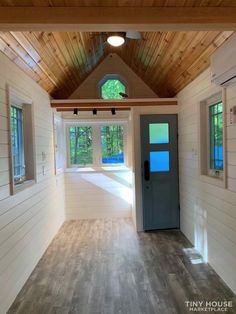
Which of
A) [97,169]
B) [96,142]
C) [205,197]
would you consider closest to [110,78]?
[96,142]

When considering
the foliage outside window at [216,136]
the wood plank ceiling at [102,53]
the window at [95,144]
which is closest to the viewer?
the wood plank ceiling at [102,53]

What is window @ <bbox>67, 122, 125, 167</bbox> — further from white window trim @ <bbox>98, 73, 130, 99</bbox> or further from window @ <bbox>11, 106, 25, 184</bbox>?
window @ <bbox>11, 106, 25, 184</bbox>

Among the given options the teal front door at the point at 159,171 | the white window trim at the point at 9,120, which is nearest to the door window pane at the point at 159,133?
the teal front door at the point at 159,171

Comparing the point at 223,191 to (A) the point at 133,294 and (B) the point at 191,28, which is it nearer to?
(A) the point at 133,294

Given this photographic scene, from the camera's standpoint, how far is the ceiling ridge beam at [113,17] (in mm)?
1949

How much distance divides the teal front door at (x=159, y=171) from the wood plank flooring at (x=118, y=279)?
45cm

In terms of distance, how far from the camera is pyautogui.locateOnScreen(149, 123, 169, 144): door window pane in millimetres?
4707

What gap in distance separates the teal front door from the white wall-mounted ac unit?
2.10m

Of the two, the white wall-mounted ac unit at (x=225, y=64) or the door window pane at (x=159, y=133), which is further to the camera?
the door window pane at (x=159, y=133)

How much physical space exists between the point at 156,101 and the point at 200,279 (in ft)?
9.28

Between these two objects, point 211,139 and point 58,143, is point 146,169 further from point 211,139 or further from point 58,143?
point 58,143

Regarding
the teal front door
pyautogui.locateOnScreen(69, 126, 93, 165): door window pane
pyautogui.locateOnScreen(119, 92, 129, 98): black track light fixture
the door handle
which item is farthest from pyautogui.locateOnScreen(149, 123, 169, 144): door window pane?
pyautogui.locateOnScreen(69, 126, 93, 165): door window pane

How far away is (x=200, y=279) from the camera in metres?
3.00

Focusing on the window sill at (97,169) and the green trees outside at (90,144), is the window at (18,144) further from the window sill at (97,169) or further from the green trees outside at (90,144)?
the green trees outside at (90,144)
